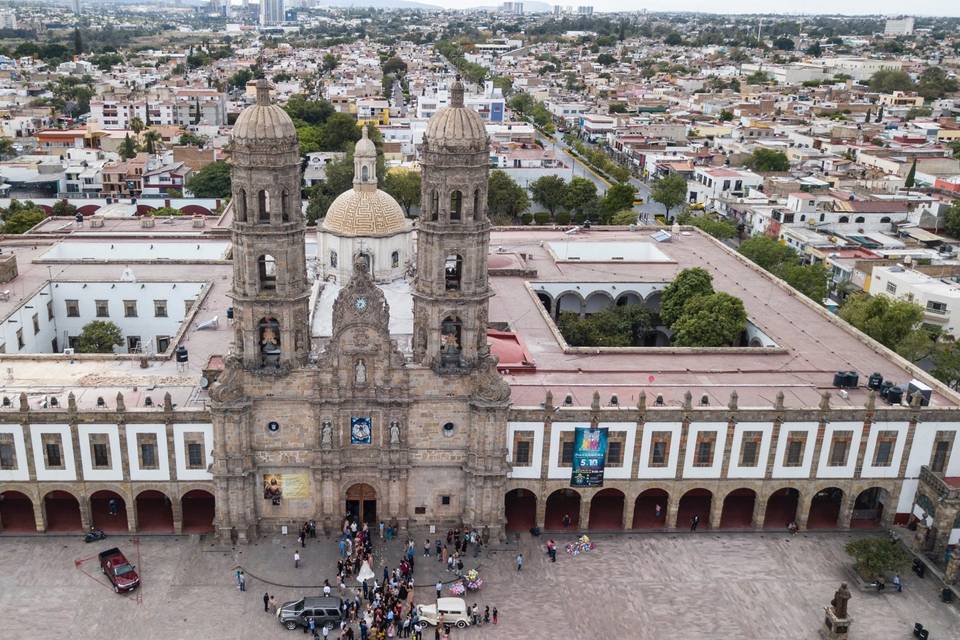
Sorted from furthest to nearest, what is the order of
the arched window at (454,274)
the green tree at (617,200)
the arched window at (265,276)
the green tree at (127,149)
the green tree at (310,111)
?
the green tree at (310,111) < the green tree at (127,149) < the green tree at (617,200) < the arched window at (454,274) < the arched window at (265,276)

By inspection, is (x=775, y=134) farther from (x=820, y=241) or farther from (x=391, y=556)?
(x=391, y=556)

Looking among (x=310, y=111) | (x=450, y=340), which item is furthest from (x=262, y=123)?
(x=310, y=111)

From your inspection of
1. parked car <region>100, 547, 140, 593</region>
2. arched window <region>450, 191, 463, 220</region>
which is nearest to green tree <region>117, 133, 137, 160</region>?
arched window <region>450, 191, 463, 220</region>

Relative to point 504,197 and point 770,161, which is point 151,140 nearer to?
point 504,197

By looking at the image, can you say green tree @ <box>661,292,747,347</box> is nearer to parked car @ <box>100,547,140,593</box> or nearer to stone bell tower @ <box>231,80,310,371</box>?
stone bell tower @ <box>231,80,310,371</box>

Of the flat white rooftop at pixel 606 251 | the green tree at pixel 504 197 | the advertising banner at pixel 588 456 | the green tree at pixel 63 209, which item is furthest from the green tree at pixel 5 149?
the advertising banner at pixel 588 456

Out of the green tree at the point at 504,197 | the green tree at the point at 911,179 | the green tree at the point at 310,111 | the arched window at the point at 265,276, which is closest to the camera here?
the arched window at the point at 265,276

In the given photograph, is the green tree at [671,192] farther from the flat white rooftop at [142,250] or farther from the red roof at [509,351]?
the red roof at [509,351]
